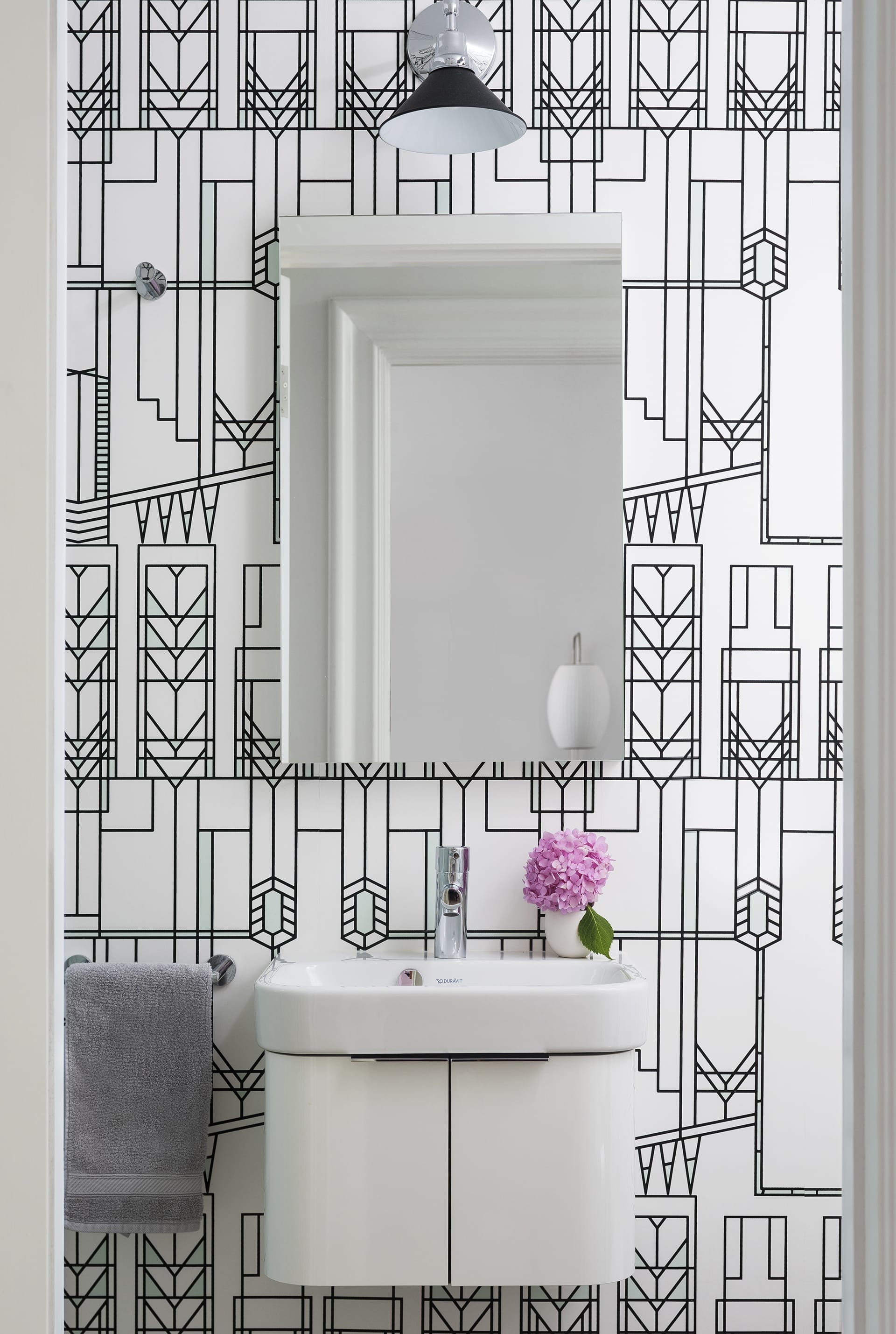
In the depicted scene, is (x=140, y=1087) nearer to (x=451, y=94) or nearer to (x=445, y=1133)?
(x=445, y=1133)

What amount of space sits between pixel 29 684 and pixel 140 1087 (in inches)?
51.9

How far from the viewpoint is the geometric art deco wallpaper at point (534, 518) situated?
6.14 feet

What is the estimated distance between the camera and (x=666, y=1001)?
73.3 inches

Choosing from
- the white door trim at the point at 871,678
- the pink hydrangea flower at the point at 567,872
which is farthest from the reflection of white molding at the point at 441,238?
the white door trim at the point at 871,678

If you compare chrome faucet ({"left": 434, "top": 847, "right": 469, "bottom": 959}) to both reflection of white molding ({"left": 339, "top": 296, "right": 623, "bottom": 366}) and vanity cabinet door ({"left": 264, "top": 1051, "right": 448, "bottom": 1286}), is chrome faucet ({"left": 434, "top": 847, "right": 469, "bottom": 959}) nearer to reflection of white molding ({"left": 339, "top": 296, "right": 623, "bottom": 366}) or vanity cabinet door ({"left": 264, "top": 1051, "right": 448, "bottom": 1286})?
vanity cabinet door ({"left": 264, "top": 1051, "right": 448, "bottom": 1286})

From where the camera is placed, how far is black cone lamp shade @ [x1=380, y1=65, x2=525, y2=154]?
1.61 meters

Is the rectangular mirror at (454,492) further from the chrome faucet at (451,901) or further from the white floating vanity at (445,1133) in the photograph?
the white floating vanity at (445,1133)

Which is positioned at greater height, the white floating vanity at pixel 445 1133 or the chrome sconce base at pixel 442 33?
the chrome sconce base at pixel 442 33

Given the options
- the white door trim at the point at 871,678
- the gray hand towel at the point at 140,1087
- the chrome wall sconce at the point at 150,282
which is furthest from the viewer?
the chrome wall sconce at the point at 150,282

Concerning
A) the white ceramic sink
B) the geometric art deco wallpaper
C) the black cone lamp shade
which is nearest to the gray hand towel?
the geometric art deco wallpaper

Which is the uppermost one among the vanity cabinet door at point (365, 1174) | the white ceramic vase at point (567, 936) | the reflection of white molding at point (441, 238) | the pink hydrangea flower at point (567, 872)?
the reflection of white molding at point (441, 238)

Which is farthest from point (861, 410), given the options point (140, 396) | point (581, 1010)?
point (140, 396)

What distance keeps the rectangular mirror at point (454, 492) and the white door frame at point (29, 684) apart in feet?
4.07

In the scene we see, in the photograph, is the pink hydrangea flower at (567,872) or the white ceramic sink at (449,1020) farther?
the pink hydrangea flower at (567,872)
